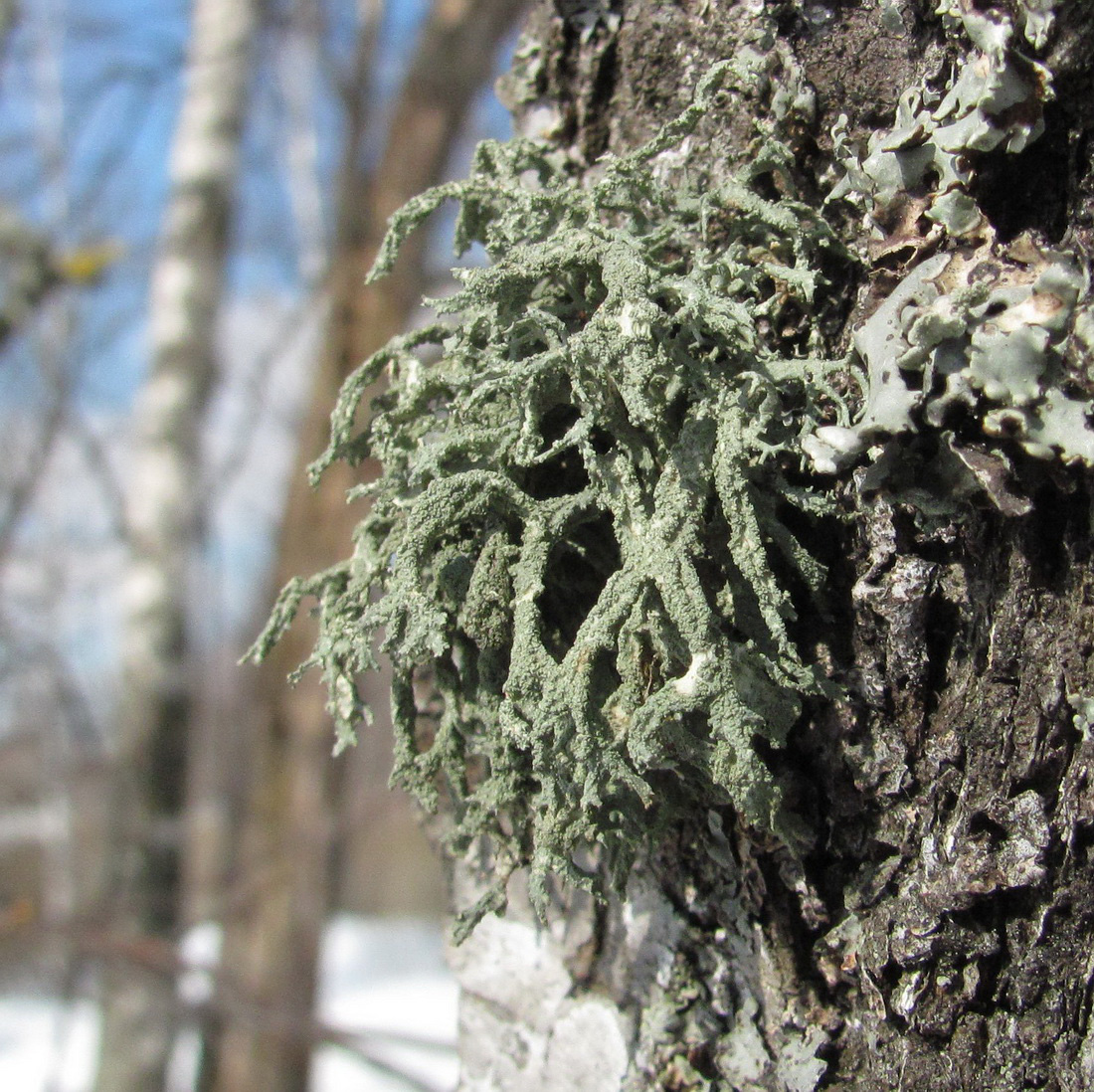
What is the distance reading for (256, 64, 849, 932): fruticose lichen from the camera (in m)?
0.53

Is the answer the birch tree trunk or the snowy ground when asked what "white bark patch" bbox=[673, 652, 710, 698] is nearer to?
the birch tree trunk

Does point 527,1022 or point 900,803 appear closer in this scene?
point 900,803

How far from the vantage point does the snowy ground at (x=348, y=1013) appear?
6129 mm

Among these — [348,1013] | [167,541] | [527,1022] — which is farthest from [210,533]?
[348,1013]

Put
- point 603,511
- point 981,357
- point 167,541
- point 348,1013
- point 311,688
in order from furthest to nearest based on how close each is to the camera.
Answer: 1. point 348,1013
2. point 167,541
3. point 311,688
4. point 603,511
5. point 981,357

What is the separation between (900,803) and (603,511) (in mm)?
242

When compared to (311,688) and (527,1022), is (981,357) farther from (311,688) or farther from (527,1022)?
(311,688)

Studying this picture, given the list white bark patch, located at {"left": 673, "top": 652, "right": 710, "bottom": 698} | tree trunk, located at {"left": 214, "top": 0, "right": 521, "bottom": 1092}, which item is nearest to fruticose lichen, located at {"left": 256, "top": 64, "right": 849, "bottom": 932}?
white bark patch, located at {"left": 673, "top": 652, "right": 710, "bottom": 698}

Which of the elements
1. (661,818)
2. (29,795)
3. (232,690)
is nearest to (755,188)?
(661,818)

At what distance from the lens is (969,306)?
479 millimetres

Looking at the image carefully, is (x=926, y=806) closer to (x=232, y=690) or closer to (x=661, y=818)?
(x=661, y=818)

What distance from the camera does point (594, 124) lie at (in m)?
0.77

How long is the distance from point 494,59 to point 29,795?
8.52 meters

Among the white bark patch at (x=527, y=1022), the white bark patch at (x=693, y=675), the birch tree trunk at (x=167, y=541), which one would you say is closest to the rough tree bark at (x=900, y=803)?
the white bark patch at (x=527, y=1022)
